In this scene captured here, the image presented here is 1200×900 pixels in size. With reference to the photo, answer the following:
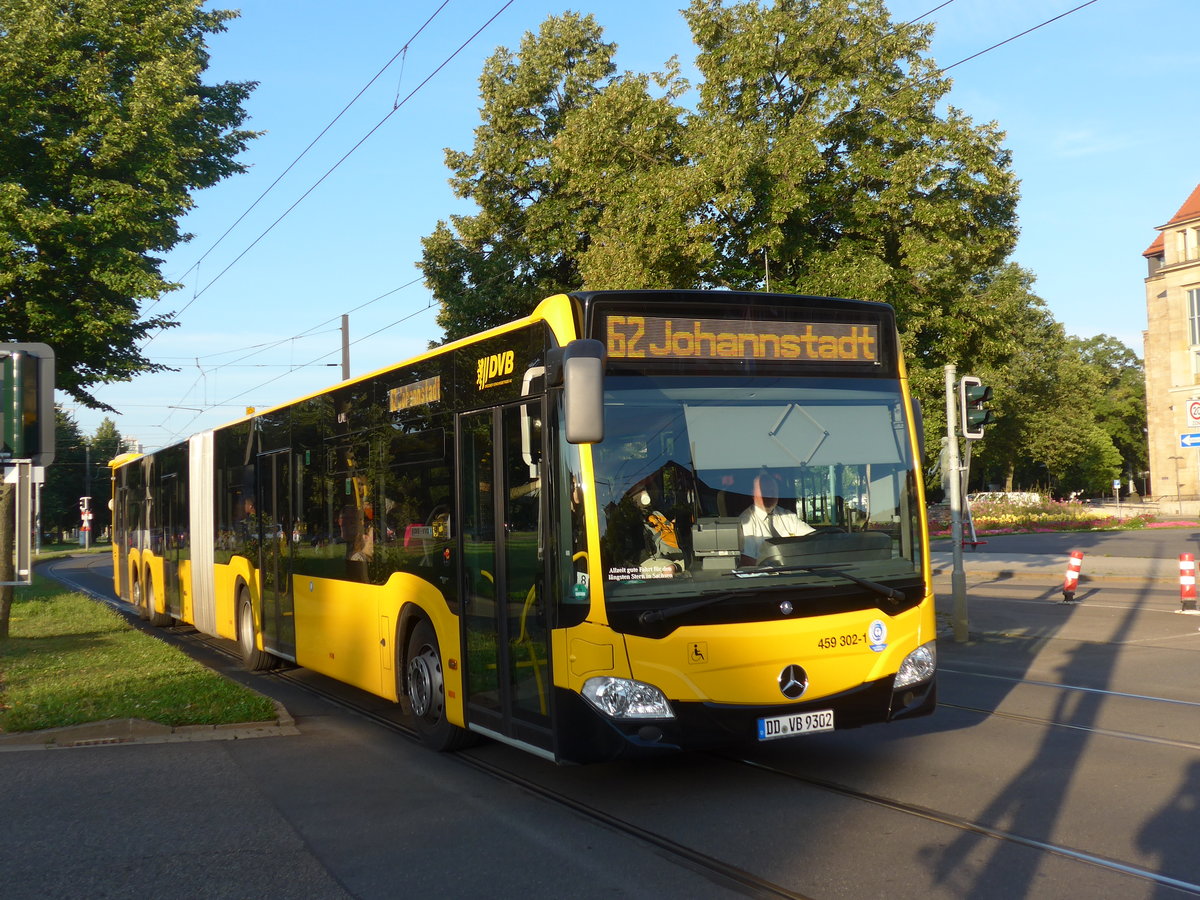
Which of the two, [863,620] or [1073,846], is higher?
[863,620]

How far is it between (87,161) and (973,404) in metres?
13.0

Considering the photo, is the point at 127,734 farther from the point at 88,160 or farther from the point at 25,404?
the point at 88,160

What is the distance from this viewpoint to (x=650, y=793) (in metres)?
6.88

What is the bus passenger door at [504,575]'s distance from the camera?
6.69 meters

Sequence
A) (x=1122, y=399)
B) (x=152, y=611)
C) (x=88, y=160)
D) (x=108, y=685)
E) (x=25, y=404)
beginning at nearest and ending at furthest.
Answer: (x=25, y=404) → (x=108, y=685) → (x=88, y=160) → (x=152, y=611) → (x=1122, y=399)

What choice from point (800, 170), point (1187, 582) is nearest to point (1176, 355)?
point (1187, 582)

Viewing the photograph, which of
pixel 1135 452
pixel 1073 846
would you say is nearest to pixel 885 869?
pixel 1073 846

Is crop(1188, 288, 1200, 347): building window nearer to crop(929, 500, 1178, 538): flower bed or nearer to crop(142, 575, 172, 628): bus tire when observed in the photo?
crop(929, 500, 1178, 538): flower bed

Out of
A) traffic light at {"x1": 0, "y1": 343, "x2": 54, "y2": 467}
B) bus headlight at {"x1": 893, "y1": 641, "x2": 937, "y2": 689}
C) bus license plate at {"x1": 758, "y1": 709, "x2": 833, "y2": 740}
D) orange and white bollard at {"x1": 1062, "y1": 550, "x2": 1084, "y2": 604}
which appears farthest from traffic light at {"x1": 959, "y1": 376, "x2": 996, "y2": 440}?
traffic light at {"x1": 0, "y1": 343, "x2": 54, "y2": 467}

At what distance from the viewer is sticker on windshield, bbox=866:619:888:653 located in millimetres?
6707

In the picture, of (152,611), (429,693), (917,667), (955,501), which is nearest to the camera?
(917,667)

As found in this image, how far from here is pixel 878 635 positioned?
265 inches

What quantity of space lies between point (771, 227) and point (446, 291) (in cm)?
1131

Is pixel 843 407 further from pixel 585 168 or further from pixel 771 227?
pixel 585 168
